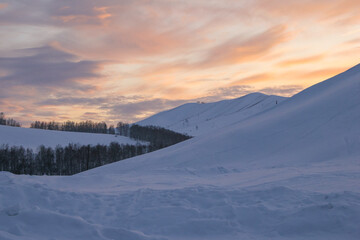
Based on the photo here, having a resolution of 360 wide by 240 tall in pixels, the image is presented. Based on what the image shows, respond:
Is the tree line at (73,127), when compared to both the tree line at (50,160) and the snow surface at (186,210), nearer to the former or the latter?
the tree line at (50,160)

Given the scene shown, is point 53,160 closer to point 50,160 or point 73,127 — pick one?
point 50,160

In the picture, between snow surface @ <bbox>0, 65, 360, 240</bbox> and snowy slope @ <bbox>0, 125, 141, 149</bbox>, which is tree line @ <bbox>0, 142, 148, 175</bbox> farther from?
snow surface @ <bbox>0, 65, 360, 240</bbox>

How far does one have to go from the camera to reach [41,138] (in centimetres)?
11162

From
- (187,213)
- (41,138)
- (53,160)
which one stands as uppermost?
(41,138)

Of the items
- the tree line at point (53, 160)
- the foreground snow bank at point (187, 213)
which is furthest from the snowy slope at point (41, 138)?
the foreground snow bank at point (187, 213)

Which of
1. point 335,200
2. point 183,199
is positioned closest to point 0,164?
point 183,199

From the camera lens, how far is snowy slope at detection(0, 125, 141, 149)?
101m

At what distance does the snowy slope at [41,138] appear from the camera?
331 ft

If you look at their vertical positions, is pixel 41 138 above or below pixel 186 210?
above

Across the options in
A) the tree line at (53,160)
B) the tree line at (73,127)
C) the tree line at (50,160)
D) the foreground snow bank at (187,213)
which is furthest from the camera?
the tree line at (73,127)

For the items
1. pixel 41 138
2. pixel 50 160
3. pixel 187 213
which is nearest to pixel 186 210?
pixel 187 213

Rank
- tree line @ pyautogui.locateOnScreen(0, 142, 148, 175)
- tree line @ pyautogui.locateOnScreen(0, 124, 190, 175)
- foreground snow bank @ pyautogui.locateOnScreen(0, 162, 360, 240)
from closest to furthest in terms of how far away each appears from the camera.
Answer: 1. foreground snow bank @ pyautogui.locateOnScreen(0, 162, 360, 240)
2. tree line @ pyautogui.locateOnScreen(0, 142, 148, 175)
3. tree line @ pyautogui.locateOnScreen(0, 124, 190, 175)

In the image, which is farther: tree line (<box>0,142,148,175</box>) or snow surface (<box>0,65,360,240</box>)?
tree line (<box>0,142,148,175</box>)

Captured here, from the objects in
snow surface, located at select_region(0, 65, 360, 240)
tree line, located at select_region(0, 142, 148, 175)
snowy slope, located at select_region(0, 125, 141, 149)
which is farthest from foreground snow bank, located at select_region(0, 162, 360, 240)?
snowy slope, located at select_region(0, 125, 141, 149)
